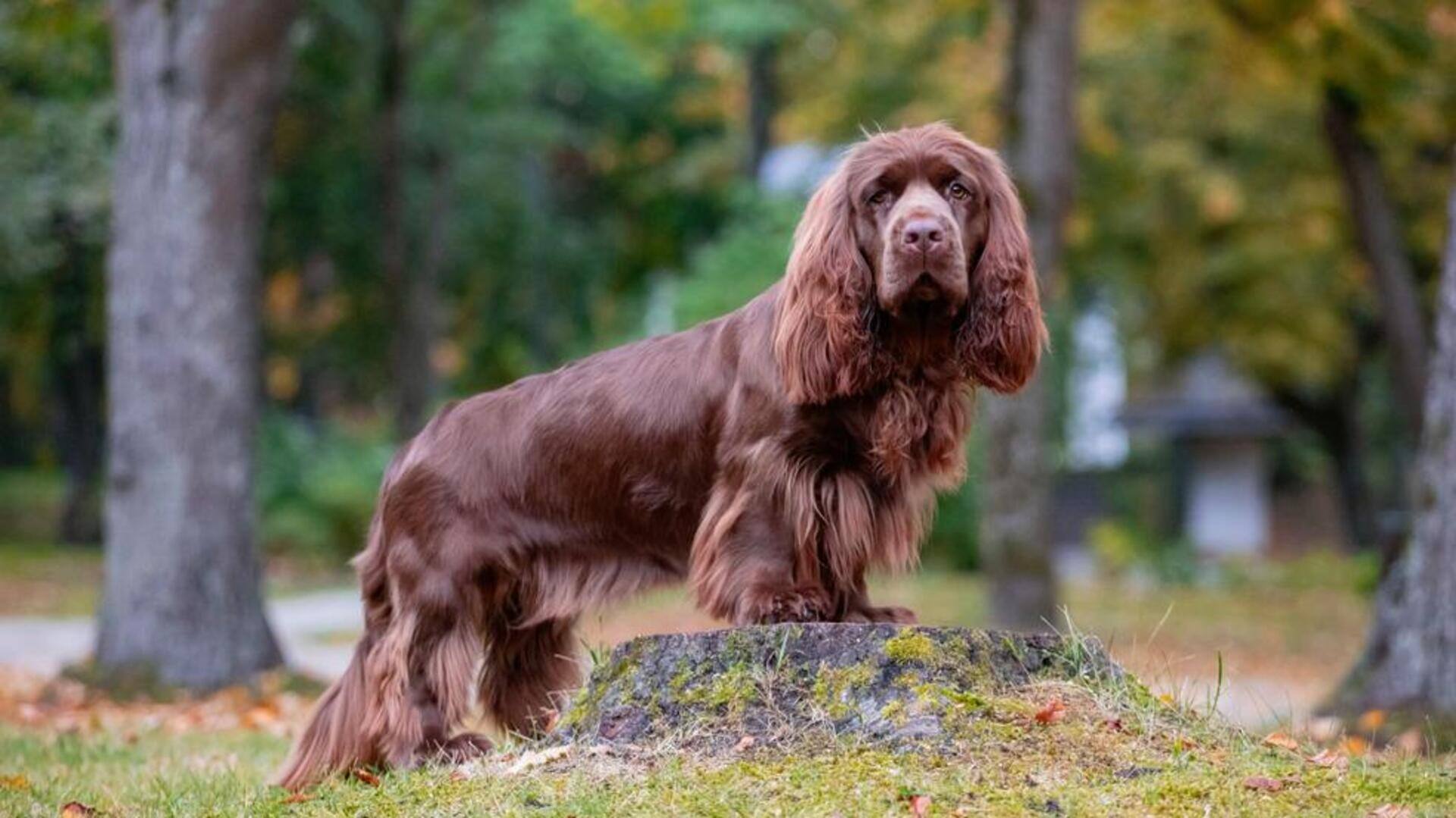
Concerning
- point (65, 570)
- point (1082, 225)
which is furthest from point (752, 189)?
point (65, 570)

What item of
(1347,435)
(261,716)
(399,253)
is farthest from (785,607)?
(1347,435)

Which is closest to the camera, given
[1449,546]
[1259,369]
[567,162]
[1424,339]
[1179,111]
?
[1449,546]

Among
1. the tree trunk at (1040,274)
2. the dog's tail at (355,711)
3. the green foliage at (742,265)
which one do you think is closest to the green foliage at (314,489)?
the green foliage at (742,265)

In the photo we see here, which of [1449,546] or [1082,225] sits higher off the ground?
[1082,225]

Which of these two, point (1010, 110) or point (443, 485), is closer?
point (443, 485)

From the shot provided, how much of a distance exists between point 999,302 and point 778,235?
18.6m

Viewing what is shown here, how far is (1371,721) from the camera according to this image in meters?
8.39

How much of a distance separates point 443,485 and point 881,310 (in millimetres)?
1516

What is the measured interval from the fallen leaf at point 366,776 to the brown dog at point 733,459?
0.25ft

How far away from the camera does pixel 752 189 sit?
1020 inches

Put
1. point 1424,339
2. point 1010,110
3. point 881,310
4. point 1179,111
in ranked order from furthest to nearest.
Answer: point 1179,111 → point 1424,339 → point 1010,110 → point 881,310

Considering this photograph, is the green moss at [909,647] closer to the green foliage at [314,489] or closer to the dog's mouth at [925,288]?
the dog's mouth at [925,288]

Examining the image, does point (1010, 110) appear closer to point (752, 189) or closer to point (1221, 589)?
point (752, 189)

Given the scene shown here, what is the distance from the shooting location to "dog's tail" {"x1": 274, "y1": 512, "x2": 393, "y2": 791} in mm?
5715
